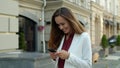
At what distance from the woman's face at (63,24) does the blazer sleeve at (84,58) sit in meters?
0.16

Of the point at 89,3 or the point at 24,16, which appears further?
the point at 89,3

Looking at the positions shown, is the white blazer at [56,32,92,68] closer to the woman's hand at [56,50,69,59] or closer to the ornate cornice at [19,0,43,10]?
the woman's hand at [56,50,69,59]

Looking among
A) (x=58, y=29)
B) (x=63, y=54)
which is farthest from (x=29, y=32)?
(x=63, y=54)

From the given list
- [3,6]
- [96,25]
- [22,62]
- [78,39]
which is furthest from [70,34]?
[96,25]

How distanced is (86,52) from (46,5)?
13432mm

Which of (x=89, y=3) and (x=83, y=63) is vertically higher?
(x=89, y=3)

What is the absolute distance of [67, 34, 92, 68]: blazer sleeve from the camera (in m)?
2.29

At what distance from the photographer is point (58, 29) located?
8.37 feet

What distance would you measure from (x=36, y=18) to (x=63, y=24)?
1232cm

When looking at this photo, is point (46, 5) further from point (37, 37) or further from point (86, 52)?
point (86, 52)

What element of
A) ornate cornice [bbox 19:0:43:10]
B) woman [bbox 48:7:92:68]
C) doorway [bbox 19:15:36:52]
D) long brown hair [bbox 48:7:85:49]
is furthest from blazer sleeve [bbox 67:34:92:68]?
doorway [bbox 19:15:36:52]

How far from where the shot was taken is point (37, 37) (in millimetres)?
15156

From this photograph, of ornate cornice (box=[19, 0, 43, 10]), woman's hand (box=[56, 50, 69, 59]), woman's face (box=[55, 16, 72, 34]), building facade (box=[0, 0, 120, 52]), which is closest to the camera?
woman's hand (box=[56, 50, 69, 59])

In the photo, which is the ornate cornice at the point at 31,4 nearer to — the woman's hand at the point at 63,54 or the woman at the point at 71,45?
the woman at the point at 71,45
